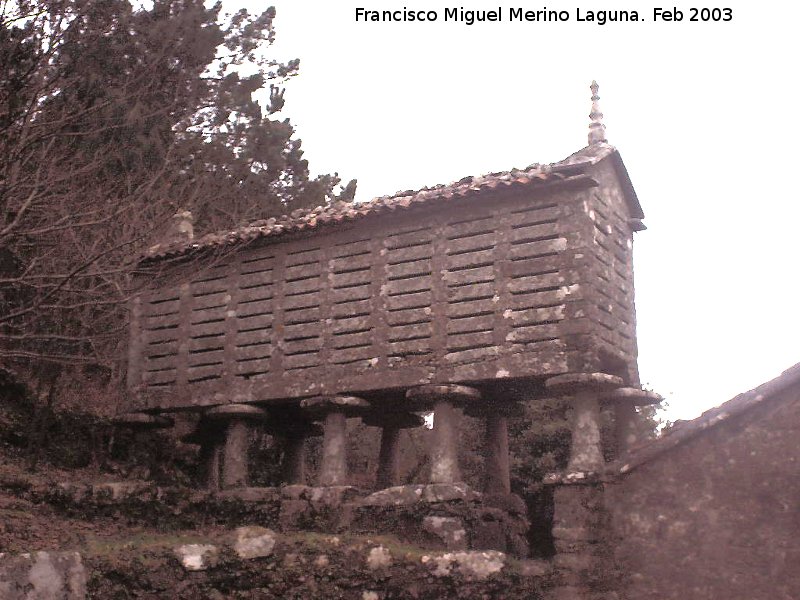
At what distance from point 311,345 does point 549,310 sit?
325 cm

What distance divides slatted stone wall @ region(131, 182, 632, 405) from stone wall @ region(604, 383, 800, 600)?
5.98 feet

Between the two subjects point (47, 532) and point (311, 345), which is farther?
point (311, 345)

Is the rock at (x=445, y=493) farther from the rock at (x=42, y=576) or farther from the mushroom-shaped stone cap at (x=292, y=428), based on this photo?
the rock at (x=42, y=576)

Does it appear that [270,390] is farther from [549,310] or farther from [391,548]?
[549,310]

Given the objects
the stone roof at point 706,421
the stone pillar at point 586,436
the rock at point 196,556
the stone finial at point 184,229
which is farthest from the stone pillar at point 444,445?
the stone finial at point 184,229

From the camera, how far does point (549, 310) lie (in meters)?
10.8

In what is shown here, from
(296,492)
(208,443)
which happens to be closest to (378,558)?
(296,492)

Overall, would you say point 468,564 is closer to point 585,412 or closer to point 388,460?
point 585,412

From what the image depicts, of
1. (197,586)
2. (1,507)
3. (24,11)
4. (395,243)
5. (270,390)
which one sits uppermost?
(24,11)

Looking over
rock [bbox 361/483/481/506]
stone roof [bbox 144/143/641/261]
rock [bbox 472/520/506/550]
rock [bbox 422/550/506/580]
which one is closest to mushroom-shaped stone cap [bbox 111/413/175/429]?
stone roof [bbox 144/143/641/261]

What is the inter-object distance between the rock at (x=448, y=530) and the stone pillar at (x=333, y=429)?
60.5 inches

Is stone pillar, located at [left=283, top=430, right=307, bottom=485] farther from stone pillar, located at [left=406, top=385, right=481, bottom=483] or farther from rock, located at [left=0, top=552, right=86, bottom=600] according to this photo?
rock, located at [left=0, top=552, right=86, bottom=600]

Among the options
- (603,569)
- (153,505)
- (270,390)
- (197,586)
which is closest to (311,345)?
(270,390)

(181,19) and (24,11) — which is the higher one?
(181,19)
